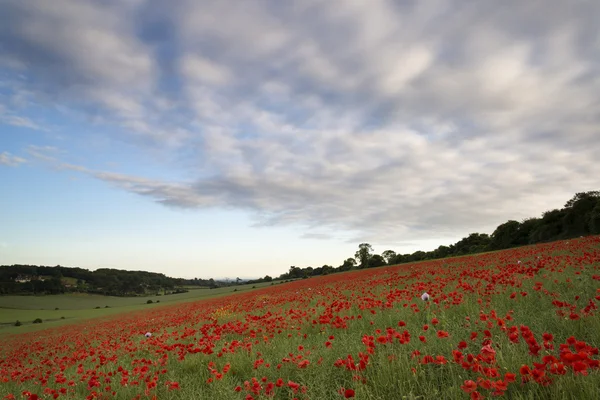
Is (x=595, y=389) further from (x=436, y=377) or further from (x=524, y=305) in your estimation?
(x=524, y=305)

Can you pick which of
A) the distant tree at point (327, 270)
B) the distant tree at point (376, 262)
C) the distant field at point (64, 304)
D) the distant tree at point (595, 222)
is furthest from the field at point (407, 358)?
the distant tree at point (327, 270)

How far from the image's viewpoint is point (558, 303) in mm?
4328

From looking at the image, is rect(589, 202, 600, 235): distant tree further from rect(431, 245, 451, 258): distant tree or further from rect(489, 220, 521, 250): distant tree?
rect(431, 245, 451, 258): distant tree

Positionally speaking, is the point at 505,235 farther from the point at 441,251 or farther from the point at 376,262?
the point at 376,262

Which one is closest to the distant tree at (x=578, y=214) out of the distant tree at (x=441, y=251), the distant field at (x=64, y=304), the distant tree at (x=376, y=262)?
the distant tree at (x=441, y=251)

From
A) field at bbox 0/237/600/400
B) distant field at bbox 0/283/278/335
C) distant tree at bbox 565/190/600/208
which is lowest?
distant field at bbox 0/283/278/335

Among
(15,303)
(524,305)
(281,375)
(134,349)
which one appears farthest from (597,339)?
(15,303)

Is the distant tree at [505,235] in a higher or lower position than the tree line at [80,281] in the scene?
higher

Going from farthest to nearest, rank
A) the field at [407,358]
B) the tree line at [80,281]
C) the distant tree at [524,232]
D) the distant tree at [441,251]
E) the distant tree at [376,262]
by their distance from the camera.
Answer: the tree line at [80,281], the distant tree at [376,262], the distant tree at [441,251], the distant tree at [524,232], the field at [407,358]

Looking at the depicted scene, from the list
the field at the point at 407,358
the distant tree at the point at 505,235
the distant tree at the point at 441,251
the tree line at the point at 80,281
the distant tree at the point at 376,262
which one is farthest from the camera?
the tree line at the point at 80,281

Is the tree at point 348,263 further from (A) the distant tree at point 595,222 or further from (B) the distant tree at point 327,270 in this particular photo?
(A) the distant tree at point 595,222

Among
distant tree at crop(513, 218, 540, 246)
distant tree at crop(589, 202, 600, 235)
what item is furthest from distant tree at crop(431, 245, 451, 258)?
distant tree at crop(589, 202, 600, 235)

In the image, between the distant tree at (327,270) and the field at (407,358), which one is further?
the distant tree at (327,270)

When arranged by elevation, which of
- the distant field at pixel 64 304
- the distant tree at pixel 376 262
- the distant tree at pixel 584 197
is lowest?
the distant field at pixel 64 304
